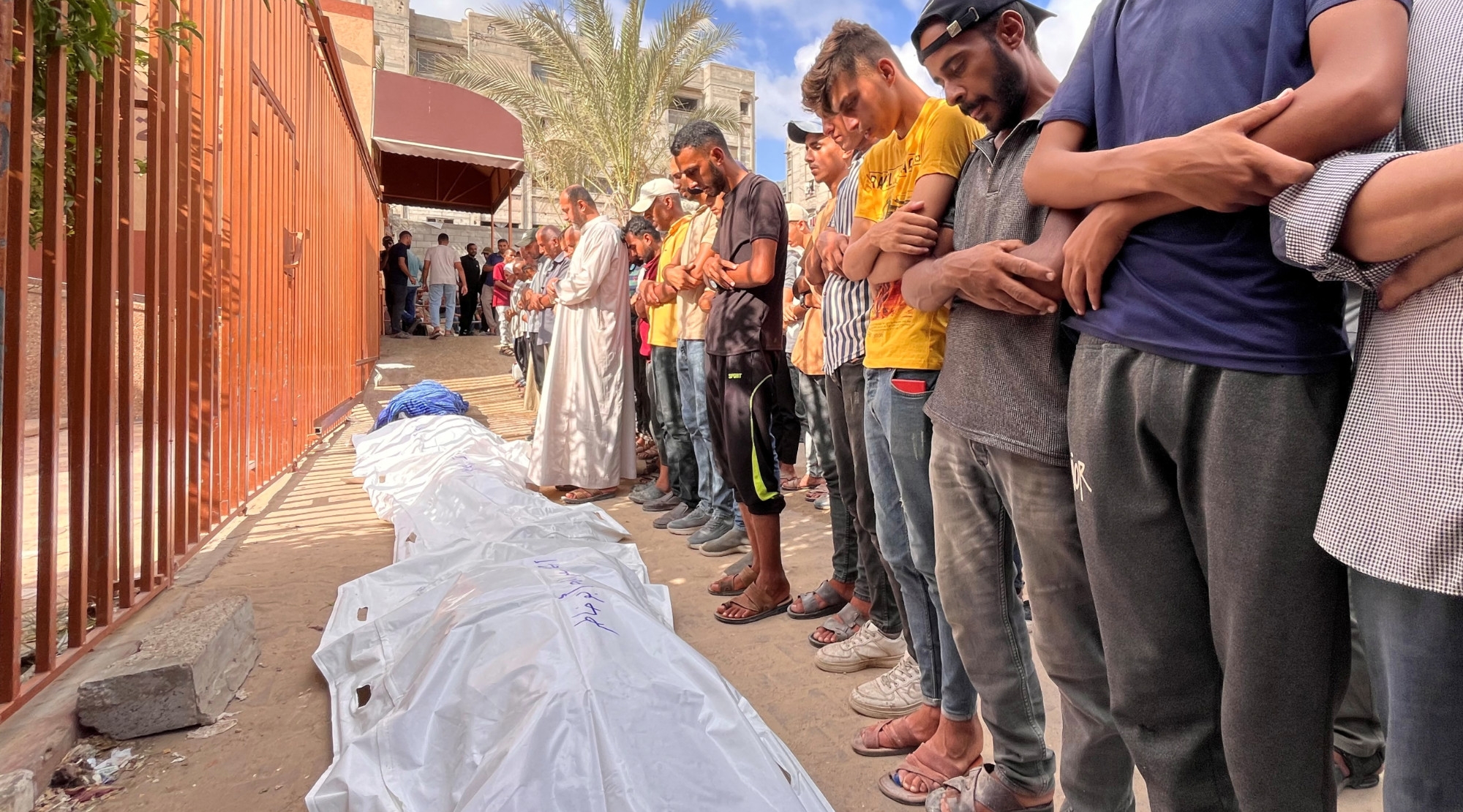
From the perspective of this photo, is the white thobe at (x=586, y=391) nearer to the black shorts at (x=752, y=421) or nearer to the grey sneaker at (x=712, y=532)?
the grey sneaker at (x=712, y=532)

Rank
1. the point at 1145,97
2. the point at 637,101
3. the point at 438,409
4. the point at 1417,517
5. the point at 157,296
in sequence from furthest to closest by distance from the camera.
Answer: the point at 637,101 → the point at 438,409 → the point at 157,296 → the point at 1145,97 → the point at 1417,517

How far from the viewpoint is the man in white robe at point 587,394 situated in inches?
216

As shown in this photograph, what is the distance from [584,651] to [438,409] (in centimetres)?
A: 524

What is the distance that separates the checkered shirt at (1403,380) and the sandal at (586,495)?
15.9ft

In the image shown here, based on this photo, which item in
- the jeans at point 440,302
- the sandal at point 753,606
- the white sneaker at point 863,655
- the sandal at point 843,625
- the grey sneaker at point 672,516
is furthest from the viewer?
the jeans at point 440,302

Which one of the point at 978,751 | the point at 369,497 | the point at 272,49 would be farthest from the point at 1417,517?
the point at 272,49

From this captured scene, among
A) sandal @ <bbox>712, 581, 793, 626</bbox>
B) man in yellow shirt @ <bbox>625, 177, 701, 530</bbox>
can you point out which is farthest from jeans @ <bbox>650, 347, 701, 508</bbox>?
sandal @ <bbox>712, 581, 793, 626</bbox>

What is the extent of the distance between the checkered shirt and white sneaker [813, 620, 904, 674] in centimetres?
194

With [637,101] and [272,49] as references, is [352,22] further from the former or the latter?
[272,49]

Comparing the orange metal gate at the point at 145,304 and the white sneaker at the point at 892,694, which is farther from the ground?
the orange metal gate at the point at 145,304

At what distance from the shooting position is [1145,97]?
1.20 metres

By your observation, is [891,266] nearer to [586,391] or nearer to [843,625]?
[843,625]

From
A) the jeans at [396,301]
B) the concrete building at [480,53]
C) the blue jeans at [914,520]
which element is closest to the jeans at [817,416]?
the blue jeans at [914,520]

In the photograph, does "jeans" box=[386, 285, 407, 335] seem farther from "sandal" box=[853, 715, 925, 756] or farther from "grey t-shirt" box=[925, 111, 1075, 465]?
"grey t-shirt" box=[925, 111, 1075, 465]
